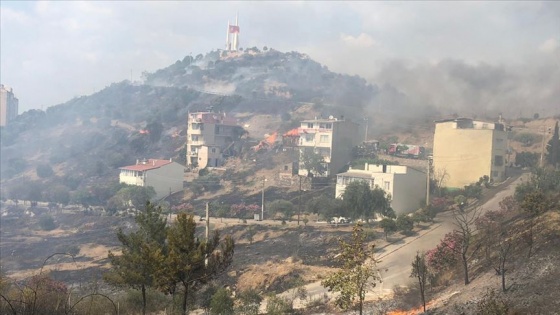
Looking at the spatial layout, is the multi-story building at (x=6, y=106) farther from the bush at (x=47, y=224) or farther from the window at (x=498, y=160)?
the window at (x=498, y=160)

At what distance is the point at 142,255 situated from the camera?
15734 millimetres

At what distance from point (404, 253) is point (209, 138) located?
4755cm

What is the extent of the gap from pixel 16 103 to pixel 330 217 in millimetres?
127150

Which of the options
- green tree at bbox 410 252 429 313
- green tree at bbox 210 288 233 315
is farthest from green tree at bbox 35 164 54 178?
green tree at bbox 410 252 429 313

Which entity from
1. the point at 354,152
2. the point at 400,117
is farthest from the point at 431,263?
the point at 400,117

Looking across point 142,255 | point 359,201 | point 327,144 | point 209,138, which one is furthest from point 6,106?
point 142,255

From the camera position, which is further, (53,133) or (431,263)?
(53,133)

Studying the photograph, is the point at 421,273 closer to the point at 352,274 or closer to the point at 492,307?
the point at 352,274

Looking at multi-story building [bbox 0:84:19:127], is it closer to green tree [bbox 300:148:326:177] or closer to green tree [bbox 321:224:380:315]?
green tree [bbox 300:148:326:177]

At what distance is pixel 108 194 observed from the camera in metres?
64.6

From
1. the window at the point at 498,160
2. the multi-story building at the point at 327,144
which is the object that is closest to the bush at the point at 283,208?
the multi-story building at the point at 327,144

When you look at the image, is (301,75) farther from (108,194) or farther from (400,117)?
(108,194)

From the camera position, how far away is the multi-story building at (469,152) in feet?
153

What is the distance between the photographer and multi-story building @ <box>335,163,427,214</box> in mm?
45000
